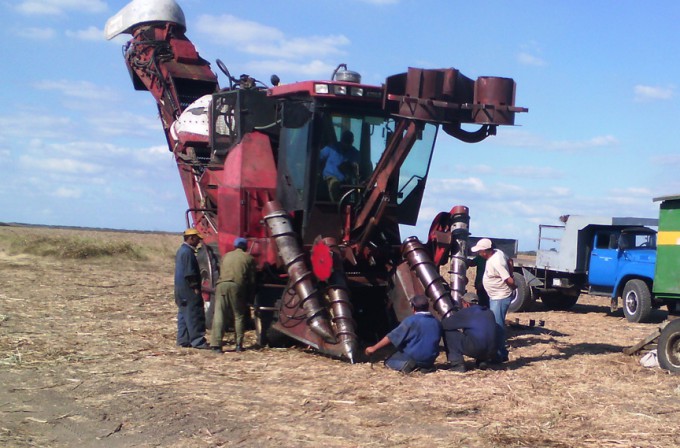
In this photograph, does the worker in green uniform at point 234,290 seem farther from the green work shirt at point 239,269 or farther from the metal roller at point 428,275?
the metal roller at point 428,275

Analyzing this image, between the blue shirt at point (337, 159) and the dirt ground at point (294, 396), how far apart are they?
2.44 metres

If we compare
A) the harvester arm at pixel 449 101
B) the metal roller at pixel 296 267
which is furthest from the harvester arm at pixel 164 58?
the harvester arm at pixel 449 101

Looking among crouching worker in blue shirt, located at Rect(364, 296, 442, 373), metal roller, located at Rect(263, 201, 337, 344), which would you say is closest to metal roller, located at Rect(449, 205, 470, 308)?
crouching worker in blue shirt, located at Rect(364, 296, 442, 373)

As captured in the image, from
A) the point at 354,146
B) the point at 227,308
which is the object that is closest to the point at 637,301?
the point at 354,146

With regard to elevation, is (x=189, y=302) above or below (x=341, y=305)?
below

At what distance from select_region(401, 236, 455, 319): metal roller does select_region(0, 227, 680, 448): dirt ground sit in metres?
1.15

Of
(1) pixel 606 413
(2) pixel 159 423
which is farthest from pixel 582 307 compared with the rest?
(2) pixel 159 423

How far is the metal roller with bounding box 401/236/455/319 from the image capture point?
35.7 feet

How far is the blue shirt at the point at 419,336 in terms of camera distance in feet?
31.4

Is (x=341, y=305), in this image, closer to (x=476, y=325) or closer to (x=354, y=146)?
(x=476, y=325)

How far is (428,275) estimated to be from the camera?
11133 millimetres

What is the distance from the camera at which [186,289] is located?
1155 cm

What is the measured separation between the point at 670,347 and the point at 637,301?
8.05 m

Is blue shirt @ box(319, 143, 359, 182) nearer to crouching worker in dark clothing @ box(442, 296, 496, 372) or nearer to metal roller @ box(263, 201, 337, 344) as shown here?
metal roller @ box(263, 201, 337, 344)
